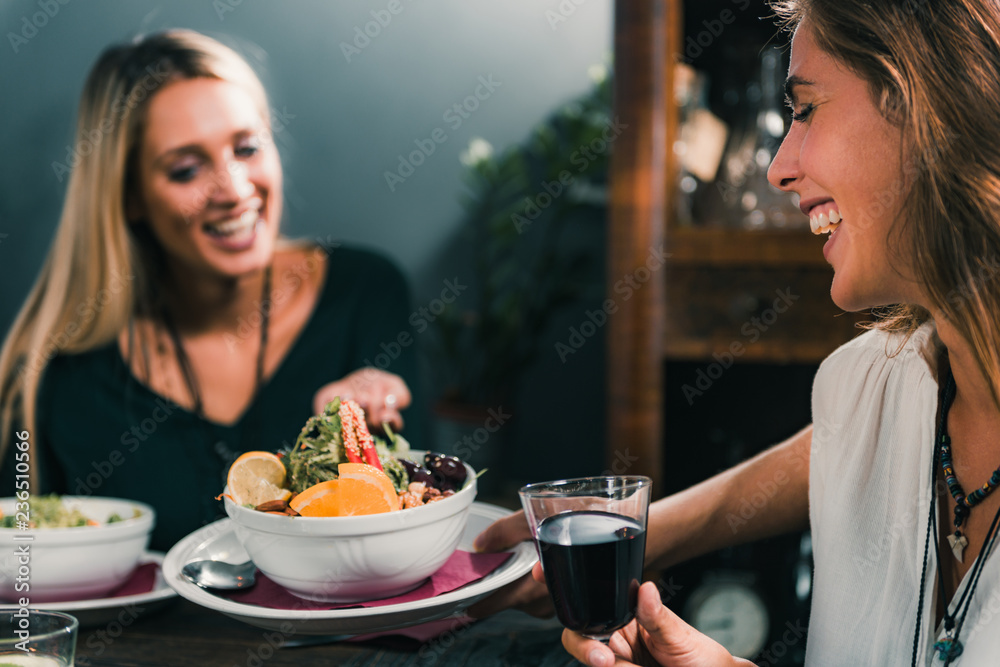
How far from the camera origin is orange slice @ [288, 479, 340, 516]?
0.79 m

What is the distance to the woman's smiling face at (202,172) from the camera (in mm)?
2076

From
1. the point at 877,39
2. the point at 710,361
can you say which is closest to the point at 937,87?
the point at 877,39

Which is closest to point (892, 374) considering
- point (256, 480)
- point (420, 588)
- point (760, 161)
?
point (420, 588)

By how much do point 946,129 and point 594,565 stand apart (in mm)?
522

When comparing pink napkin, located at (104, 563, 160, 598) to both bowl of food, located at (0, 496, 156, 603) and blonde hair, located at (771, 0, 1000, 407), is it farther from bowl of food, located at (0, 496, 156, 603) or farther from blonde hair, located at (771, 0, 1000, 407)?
blonde hair, located at (771, 0, 1000, 407)

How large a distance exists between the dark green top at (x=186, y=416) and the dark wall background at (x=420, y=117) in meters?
1.25

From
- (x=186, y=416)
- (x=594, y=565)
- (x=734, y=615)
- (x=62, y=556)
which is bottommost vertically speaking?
(x=734, y=615)

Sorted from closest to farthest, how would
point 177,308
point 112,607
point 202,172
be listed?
point 112,607 < point 202,172 < point 177,308

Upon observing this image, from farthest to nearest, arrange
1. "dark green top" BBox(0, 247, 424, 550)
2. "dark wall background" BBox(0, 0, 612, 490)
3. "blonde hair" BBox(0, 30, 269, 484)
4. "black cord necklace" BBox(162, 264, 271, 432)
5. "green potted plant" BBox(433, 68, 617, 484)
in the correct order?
"dark wall background" BBox(0, 0, 612, 490)
"green potted plant" BBox(433, 68, 617, 484)
"black cord necklace" BBox(162, 264, 271, 432)
"blonde hair" BBox(0, 30, 269, 484)
"dark green top" BBox(0, 247, 424, 550)

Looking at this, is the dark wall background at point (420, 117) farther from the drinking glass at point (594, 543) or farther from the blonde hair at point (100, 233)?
the drinking glass at point (594, 543)

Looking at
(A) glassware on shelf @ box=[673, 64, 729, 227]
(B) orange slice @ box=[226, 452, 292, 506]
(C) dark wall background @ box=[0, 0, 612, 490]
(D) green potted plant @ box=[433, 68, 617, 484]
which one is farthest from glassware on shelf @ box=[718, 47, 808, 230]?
(C) dark wall background @ box=[0, 0, 612, 490]

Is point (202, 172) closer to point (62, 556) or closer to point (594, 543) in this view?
point (62, 556)

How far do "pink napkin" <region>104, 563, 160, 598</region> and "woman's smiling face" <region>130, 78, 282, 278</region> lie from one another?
120 cm

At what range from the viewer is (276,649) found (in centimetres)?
89
